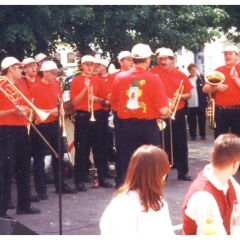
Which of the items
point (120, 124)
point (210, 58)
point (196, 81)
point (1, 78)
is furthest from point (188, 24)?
point (210, 58)

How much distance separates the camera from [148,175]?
400 cm

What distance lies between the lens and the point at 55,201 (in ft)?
28.1

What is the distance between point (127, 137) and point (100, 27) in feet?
11.6

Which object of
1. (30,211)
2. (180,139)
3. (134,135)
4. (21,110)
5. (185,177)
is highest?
(21,110)

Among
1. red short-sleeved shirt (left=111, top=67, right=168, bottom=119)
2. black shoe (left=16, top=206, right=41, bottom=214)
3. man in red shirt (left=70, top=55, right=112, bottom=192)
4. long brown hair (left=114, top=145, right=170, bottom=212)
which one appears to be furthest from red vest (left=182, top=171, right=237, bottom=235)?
man in red shirt (left=70, top=55, right=112, bottom=192)

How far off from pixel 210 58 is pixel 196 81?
1551cm

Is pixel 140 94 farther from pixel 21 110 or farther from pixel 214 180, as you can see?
pixel 214 180

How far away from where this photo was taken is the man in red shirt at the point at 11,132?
24.1ft

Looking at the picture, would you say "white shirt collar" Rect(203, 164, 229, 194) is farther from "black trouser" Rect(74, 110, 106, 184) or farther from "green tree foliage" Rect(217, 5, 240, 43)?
"green tree foliage" Rect(217, 5, 240, 43)

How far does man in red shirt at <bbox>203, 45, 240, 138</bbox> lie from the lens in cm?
939

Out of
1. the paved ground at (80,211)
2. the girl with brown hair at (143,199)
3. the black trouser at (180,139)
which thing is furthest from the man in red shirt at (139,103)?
the girl with brown hair at (143,199)

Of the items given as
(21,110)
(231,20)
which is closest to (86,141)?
(21,110)

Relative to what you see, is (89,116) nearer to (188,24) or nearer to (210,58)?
(188,24)

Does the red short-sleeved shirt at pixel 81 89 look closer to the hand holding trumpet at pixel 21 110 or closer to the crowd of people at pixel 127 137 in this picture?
the crowd of people at pixel 127 137
